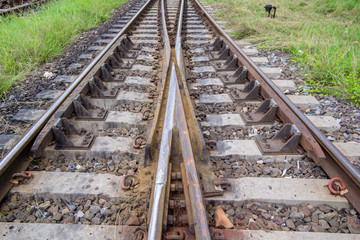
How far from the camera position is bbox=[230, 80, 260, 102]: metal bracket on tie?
322 cm

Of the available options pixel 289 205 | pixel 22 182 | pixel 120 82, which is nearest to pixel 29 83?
pixel 120 82

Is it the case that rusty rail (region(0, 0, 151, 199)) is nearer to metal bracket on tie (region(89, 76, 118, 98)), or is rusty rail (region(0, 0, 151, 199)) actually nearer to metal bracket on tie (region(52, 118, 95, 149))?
metal bracket on tie (region(52, 118, 95, 149))

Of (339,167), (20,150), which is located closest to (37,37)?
(20,150)

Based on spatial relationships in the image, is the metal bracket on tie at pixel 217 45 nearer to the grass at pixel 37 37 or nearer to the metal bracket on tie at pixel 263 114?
the metal bracket on tie at pixel 263 114

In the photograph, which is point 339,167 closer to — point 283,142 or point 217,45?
point 283,142

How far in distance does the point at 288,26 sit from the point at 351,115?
12.1 ft

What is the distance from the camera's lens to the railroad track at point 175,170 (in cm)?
174

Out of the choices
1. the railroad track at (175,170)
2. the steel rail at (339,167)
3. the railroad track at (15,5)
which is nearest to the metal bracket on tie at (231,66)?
the railroad track at (175,170)

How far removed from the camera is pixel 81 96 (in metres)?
2.94

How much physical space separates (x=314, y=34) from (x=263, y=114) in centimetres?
352

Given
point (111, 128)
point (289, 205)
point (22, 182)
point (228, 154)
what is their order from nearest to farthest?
point (289, 205)
point (22, 182)
point (228, 154)
point (111, 128)

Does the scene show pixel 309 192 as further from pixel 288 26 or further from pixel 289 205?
pixel 288 26

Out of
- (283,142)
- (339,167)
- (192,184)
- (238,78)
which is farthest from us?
(238,78)

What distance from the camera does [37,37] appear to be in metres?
4.90
